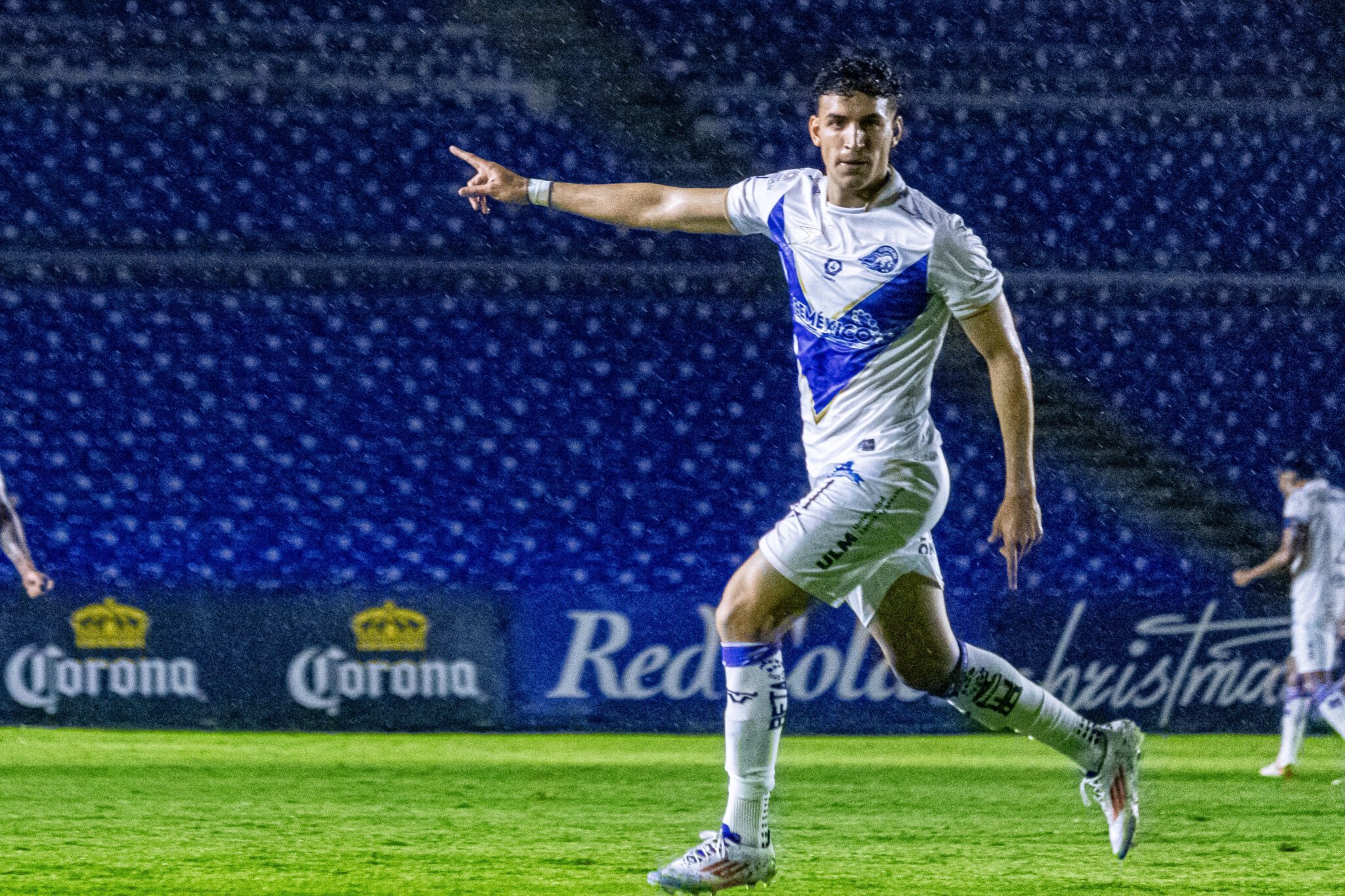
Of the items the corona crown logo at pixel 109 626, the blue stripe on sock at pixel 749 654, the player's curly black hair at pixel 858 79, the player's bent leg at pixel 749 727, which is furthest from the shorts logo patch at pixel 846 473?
the corona crown logo at pixel 109 626

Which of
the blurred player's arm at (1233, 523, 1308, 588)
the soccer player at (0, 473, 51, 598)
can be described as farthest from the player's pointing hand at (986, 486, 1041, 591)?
the soccer player at (0, 473, 51, 598)

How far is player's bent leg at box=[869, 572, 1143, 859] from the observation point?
2.73 meters

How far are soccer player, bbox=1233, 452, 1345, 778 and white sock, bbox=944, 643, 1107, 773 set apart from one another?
3145mm

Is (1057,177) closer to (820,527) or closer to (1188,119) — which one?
(1188,119)

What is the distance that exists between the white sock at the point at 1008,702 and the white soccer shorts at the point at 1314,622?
331 cm

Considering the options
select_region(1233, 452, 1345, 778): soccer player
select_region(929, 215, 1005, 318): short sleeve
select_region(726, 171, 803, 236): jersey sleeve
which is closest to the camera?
select_region(929, 215, 1005, 318): short sleeve

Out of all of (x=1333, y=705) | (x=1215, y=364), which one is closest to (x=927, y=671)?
(x=1333, y=705)

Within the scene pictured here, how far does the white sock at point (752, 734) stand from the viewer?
259 centimetres

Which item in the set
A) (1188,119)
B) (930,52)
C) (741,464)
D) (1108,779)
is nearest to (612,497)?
(741,464)

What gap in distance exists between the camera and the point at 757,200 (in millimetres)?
2791

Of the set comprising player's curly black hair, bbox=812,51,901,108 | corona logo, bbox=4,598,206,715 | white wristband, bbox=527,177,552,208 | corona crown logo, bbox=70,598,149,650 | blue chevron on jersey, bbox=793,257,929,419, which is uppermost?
player's curly black hair, bbox=812,51,901,108

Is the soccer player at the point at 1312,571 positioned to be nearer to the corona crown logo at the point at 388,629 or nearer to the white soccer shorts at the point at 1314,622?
the white soccer shorts at the point at 1314,622

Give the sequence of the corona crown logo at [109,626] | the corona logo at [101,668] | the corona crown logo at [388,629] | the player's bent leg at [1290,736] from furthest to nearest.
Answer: the corona crown logo at [388,629], the corona crown logo at [109,626], the corona logo at [101,668], the player's bent leg at [1290,736]

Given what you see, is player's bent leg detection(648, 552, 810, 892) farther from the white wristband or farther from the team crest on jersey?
the white wristband
